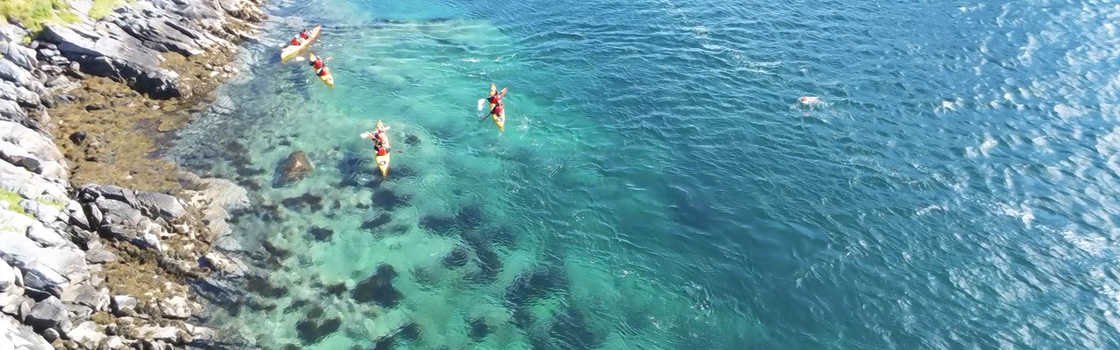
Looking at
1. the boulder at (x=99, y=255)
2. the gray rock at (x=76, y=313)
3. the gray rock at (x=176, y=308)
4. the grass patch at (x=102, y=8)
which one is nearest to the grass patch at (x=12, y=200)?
the boulder at (x=99, y=255)

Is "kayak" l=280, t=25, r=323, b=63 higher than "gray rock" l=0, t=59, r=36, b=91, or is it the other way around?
"gray rock" l=0, t=59, r=36, b=91

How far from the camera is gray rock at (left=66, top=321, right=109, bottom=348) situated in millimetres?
24297

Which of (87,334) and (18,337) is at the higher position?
(18,337)

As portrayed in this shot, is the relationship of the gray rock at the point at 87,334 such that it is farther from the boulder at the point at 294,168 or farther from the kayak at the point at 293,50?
the kayak at the point at 293,50

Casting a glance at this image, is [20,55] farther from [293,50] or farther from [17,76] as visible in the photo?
[293,50]

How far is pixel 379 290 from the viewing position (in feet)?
99.3

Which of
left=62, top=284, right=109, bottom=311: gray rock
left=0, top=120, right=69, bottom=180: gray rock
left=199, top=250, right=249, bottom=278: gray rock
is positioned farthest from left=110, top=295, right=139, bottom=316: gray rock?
left=0, top=120, right=69, bottom=180: gray rock

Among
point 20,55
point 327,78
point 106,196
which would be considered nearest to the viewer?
point 106,196

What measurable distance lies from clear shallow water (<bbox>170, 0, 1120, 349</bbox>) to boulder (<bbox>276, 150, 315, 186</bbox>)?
0.67 meters

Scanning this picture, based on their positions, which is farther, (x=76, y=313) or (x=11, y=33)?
(x=11, y=33)

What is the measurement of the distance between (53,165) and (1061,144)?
61.3 metres

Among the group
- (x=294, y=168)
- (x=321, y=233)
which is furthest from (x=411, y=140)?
(x=321, y=233)

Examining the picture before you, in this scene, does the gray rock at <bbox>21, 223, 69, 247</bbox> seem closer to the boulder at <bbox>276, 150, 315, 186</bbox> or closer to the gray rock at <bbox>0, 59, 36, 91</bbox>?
the boulder at <bbox>276, 150, 315, 186</bbox>

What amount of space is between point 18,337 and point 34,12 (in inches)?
1113
